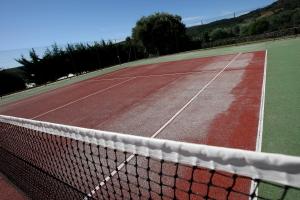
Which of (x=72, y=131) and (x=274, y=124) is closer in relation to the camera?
(x=72, y=131)

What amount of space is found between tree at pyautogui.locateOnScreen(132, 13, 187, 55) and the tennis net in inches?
1423

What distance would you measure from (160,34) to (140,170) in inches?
1589

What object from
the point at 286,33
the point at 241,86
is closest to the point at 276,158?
the point at 241,86

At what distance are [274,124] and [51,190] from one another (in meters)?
5.08

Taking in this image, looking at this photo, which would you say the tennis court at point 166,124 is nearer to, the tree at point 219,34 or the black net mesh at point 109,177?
the black net mesh at point 109,177

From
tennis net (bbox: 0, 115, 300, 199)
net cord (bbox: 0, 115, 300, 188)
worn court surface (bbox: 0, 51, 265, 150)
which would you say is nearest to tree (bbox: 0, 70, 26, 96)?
worn court surface (bbox: 0, 51, 265, 150)

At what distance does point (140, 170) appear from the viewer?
5629mm

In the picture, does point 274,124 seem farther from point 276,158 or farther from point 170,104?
point 276,158

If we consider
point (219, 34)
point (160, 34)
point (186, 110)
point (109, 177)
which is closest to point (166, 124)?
point (186, 110)

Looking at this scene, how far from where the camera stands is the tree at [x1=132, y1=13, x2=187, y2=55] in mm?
43822

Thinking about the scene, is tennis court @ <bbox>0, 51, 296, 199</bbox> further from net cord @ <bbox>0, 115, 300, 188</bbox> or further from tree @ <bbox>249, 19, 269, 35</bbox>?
tree @ <bbox>249, 19, 269, 35</bbox>

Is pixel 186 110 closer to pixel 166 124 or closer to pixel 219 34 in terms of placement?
pixel 166 124

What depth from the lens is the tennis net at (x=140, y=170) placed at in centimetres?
214

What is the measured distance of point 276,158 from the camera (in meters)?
1.88
